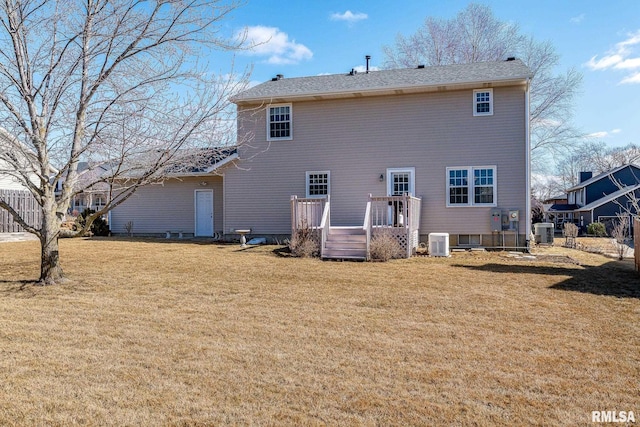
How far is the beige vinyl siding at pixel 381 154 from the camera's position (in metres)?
13.5

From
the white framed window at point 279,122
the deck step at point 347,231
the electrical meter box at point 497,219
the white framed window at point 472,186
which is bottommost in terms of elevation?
the deck step at point 347,231

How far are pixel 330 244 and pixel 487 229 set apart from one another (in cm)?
542

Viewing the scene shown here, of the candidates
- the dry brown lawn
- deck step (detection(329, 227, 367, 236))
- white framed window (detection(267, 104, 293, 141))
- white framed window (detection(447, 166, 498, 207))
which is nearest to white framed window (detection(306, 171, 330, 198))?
white framed window (detection(267, 104, 293, 141))

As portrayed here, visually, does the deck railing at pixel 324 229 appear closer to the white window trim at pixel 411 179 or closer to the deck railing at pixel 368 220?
the deck railing at pixel 368 220

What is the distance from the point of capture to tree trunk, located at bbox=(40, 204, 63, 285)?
719 centimetres

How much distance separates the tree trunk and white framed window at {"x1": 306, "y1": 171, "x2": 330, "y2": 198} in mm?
8805

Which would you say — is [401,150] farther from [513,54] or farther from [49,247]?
[513,54]

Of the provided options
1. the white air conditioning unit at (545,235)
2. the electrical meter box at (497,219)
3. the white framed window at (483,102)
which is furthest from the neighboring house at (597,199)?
the electrical meter box at (497,219)

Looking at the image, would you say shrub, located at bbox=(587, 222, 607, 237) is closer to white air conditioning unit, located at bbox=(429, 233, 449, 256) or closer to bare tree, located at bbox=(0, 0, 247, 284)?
white air conditioning unit, located at bbox=(429, 233, 449, 256)

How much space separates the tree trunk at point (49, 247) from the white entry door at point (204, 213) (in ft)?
33.8

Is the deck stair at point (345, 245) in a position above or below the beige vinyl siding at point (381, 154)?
below

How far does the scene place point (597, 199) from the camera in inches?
1334

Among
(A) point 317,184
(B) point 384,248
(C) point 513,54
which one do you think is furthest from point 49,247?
(C) point 513,54

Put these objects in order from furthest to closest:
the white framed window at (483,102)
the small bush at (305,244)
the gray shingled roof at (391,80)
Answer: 1. the white framed window at (483,102)
2. the gray shingled roof at (391,80)
3. the small bush at (305,244)
